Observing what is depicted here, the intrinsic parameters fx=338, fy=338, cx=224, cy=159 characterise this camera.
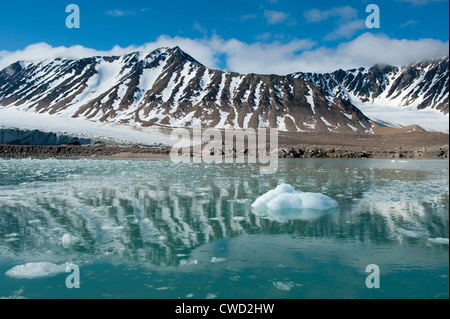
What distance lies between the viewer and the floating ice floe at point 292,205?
926 cm

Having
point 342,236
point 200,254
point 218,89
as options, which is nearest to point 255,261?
point 200,254

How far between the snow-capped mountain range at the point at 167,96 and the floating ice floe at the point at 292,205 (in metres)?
84.6

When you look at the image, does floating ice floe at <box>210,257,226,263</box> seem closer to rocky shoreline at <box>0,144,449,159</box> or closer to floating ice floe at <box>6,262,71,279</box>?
floating ice floe at <box>6,262,71,279</box>

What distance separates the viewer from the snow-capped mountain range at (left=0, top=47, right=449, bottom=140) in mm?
111125

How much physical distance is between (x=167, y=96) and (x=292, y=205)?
12477cm

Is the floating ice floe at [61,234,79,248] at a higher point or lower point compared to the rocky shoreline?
lower

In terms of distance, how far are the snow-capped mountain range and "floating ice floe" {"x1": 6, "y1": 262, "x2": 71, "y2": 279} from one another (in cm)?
8800

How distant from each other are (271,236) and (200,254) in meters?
1.74

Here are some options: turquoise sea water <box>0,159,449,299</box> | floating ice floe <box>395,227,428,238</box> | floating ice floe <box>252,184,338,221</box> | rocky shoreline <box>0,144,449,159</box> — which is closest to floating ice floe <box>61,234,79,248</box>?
turquoise sea water <box>0,159,449,299</box>

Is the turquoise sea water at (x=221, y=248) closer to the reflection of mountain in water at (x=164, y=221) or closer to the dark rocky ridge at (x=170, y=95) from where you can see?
the reflection of mountain in water at (x=164, y=221)

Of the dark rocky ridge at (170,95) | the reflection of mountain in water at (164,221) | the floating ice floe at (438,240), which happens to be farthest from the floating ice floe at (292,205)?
the dark rocky ridge at (170,95)

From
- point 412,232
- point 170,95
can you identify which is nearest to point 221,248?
point 412,232

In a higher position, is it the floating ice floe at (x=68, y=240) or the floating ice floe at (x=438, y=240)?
the floating ice floe at (x=438, y=240)
